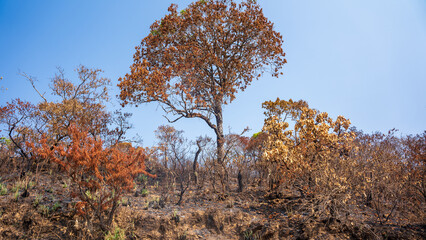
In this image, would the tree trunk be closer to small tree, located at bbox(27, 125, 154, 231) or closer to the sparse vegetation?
the sparse vegetation

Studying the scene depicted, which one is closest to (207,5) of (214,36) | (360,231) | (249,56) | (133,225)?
(214,36)

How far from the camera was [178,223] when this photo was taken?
26.7ft

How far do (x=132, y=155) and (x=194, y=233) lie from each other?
302 centimetres

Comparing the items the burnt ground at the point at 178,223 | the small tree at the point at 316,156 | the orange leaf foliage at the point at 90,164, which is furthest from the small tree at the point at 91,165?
the small tree at the point at 316,156

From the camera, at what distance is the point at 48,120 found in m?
14.2

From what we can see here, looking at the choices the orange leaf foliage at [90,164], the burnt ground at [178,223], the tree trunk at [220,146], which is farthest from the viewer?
the tree trunk at [220,146]

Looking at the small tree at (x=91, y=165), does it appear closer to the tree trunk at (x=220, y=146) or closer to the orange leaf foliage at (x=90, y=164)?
the orange leaf foliage at (x=90, y=164)

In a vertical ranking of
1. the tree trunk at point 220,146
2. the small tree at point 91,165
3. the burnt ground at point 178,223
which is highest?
the tree trunk at point 220,146

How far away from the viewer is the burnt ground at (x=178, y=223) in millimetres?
7496

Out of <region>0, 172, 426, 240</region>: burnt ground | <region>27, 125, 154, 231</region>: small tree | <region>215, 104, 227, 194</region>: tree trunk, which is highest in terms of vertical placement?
<region>215, 104, 227, 194</region>: tree trunk

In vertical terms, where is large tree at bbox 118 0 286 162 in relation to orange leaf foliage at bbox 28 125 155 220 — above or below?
above

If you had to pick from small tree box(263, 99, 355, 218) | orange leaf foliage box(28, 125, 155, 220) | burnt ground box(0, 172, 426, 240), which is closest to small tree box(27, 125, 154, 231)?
orange leaf foliage box(28, 125, 155, 220)

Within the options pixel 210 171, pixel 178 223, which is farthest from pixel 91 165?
pixel 210 171

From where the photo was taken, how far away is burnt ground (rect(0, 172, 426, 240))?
750 centimetres
